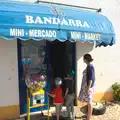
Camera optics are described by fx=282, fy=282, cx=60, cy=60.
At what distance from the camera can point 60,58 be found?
9.16 meters

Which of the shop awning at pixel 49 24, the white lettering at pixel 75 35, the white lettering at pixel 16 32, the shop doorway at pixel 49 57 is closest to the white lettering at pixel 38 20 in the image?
the shop awning at pixel 49 24

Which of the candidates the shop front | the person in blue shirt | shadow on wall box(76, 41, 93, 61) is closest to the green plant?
the shop front

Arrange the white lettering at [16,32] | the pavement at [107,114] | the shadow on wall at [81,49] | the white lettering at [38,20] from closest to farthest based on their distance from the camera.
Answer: the white lettering at [16,32], the white lettering at [38,20], the pavement at [107,114], the shadow on wall at [81,49]

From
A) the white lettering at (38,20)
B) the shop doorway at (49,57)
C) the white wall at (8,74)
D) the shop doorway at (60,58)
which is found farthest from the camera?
the shop doorway at (60,58)

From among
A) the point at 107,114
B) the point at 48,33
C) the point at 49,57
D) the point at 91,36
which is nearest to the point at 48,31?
the point at 48,33

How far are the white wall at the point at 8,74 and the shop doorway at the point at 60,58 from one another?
54.9 inches

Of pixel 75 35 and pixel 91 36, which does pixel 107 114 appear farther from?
pixel 75 35

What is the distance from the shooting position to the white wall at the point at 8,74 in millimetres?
7664

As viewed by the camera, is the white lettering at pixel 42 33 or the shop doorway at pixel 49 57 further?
the shop doorway at pixel 49 57

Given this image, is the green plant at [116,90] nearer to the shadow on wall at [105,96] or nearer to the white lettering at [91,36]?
the shadow on wall at [105,96]

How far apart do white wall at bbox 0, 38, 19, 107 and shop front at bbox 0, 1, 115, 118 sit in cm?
25

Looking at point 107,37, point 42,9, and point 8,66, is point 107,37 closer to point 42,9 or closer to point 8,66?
point 42,9

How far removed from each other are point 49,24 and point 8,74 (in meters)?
2.01

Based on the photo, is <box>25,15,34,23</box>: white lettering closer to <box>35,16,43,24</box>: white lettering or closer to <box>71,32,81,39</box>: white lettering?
<box>35,16,43,24</box>: white lettering
